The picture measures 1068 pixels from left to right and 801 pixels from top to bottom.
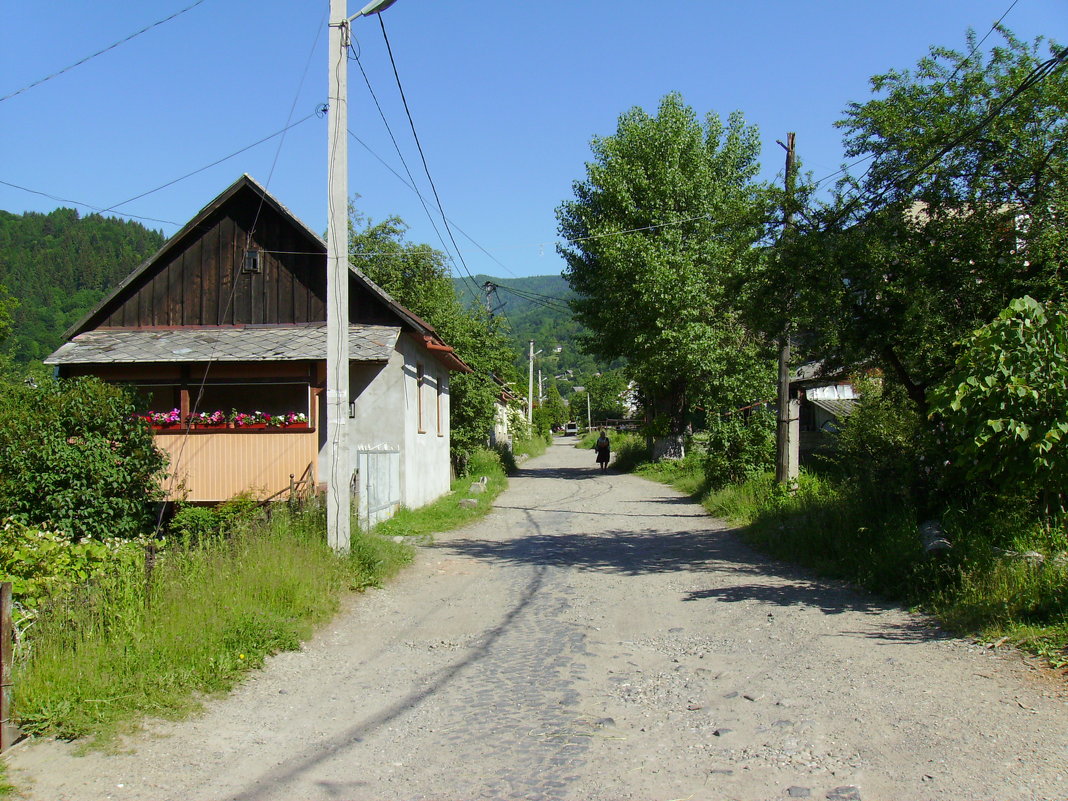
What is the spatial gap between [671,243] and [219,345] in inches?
720

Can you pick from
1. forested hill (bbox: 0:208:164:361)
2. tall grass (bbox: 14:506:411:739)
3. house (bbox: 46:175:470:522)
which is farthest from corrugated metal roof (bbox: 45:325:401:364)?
forested hill (bbox: 0:208:164:361)

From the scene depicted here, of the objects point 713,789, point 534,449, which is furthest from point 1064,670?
point 534,449

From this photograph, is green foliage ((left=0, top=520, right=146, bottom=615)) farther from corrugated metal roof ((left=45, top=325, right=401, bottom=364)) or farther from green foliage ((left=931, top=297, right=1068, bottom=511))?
green foliage ((left=931, top=297, right=1068, bottom=511))

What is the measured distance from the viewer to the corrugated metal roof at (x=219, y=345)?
15.0 metres

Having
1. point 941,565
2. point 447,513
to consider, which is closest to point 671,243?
point 447,513

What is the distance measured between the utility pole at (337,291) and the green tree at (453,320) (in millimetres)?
14489

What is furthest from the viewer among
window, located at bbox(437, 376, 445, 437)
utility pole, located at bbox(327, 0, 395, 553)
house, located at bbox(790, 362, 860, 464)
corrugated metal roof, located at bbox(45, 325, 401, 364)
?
house, located at bbox(790, 362, 860, 464)

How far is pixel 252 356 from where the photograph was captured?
14867mm

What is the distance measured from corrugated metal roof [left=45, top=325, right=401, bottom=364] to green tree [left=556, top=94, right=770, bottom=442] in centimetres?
1459

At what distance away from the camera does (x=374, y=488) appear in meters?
14.5

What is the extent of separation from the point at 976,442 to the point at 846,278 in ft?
10.9

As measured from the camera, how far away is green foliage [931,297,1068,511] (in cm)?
724

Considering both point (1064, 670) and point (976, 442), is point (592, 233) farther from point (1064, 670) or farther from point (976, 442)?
Answer: point (1064, 670)

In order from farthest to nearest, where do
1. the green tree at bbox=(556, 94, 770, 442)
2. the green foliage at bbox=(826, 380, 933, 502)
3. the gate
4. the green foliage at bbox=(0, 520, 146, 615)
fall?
the green tree at bbox=(556, 94, 770, 442) → the gate → the green foliage at bbox=(826, 380, 933, 502) → the green foliage at bbox=(0, 520, 146, 615)
